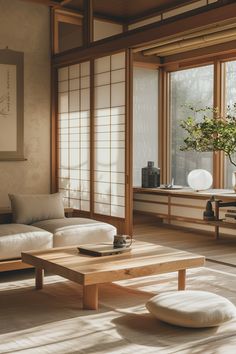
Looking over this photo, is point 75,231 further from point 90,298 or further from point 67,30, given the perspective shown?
point 67,30

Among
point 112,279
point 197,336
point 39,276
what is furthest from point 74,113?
point 197,336

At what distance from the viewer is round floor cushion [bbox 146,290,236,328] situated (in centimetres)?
320

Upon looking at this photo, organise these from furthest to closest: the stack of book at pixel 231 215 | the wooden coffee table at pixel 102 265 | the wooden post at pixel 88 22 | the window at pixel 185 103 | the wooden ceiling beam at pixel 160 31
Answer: the window at pixel 185 103 → the wooden post at pixel 88 22 → the stack of book at pixel 231 215 → the wooden ceiling beam at pixel 160 31 → the wooden coffee table at pixel 102 265

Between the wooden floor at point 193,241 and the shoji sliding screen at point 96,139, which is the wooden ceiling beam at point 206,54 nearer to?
the shoji sliding screen at point 96,139

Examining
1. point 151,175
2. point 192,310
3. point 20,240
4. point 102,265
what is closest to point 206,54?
point 151,175

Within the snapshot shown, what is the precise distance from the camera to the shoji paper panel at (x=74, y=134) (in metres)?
7.18

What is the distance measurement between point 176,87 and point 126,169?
2.49 metres

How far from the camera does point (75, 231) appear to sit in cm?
505

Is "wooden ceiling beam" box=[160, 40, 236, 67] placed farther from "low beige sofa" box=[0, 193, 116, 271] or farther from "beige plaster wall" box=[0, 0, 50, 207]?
"low beige sofa" box=[0, 193, 116, 271]

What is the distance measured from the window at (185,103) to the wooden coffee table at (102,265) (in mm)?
3863

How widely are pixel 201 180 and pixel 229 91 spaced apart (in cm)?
128

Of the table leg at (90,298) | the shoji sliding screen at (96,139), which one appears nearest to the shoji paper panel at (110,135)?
the shoji sliding screen at (96,139)

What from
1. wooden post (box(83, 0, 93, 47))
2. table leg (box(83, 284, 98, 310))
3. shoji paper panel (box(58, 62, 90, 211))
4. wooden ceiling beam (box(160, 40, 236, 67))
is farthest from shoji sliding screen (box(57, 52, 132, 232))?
table leg (box(83, 284, 98, 310))

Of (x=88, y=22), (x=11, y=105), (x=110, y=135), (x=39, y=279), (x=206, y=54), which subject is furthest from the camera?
(x=206, y=54)
